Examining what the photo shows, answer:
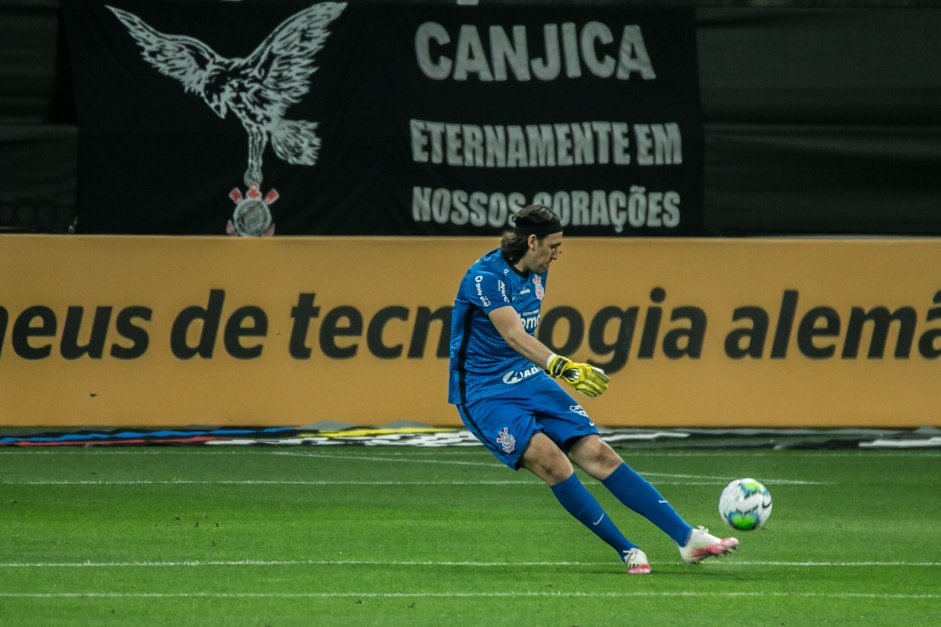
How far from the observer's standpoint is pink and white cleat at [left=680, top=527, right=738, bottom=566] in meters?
8.57

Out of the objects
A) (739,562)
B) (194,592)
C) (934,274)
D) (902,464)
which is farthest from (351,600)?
(934,274)

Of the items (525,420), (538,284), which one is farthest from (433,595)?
(538,284)

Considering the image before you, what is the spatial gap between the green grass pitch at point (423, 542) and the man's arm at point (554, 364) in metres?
0.99

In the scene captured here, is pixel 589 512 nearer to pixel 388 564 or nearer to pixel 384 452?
pixel 388 564

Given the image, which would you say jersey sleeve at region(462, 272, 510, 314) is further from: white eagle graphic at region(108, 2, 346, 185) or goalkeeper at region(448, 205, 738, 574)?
white eagle graphic at region(108, 2, 346, 185)

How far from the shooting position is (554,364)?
850 cm

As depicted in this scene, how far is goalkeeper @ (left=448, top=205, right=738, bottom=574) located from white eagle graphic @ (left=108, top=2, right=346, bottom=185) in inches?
306

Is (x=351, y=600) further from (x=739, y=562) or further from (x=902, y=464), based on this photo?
(x=902, y=464)

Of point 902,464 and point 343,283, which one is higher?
point 343,283

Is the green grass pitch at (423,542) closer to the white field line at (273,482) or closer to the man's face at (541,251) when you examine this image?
the white field line at (273,482)

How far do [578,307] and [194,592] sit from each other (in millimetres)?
7913

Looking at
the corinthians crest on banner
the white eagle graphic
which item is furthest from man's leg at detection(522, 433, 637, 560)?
the white eagle graphic

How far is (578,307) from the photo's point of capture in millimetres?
15484

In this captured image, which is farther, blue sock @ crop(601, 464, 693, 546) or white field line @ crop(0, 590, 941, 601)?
blue sock @ crop(601, 464, 693, 546)
